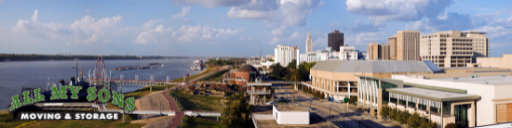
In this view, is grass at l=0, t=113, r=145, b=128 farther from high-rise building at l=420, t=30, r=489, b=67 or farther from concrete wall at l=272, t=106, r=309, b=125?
high-rise building at l=420, t=30, r=489, b=67

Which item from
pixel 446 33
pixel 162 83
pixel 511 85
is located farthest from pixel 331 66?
pixel 446 33

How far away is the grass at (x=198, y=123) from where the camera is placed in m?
36.7

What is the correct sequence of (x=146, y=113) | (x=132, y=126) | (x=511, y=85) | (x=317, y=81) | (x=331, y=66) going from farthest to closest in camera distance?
(x=317, y=81), (x=331, y=66), (x=146, y=113), (x=132, y=126), (x=511, y=85)

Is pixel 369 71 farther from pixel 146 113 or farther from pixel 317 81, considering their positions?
pixel 146 113

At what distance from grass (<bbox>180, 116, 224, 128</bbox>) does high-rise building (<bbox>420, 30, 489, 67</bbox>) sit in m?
127

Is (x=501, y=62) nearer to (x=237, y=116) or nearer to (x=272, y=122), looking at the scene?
(x=272, y=122)

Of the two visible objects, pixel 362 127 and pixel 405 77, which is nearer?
pixel 362 127

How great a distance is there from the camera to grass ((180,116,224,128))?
36.7 metres

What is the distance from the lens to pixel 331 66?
2822 inches

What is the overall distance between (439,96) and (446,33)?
422ft

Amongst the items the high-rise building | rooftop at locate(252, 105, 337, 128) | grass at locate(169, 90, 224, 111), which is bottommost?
grass at locate(169, 90, 224, 111)

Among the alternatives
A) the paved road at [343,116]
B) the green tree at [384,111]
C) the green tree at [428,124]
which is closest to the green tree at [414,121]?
the green tree at [428,124]

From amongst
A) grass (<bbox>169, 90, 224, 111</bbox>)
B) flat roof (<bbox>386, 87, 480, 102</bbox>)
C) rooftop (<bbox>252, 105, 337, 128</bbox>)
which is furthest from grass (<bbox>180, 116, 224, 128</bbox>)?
flat roof (<bbox>386, 87, 480, 102</bbox>)

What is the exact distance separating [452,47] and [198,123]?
130 metres
